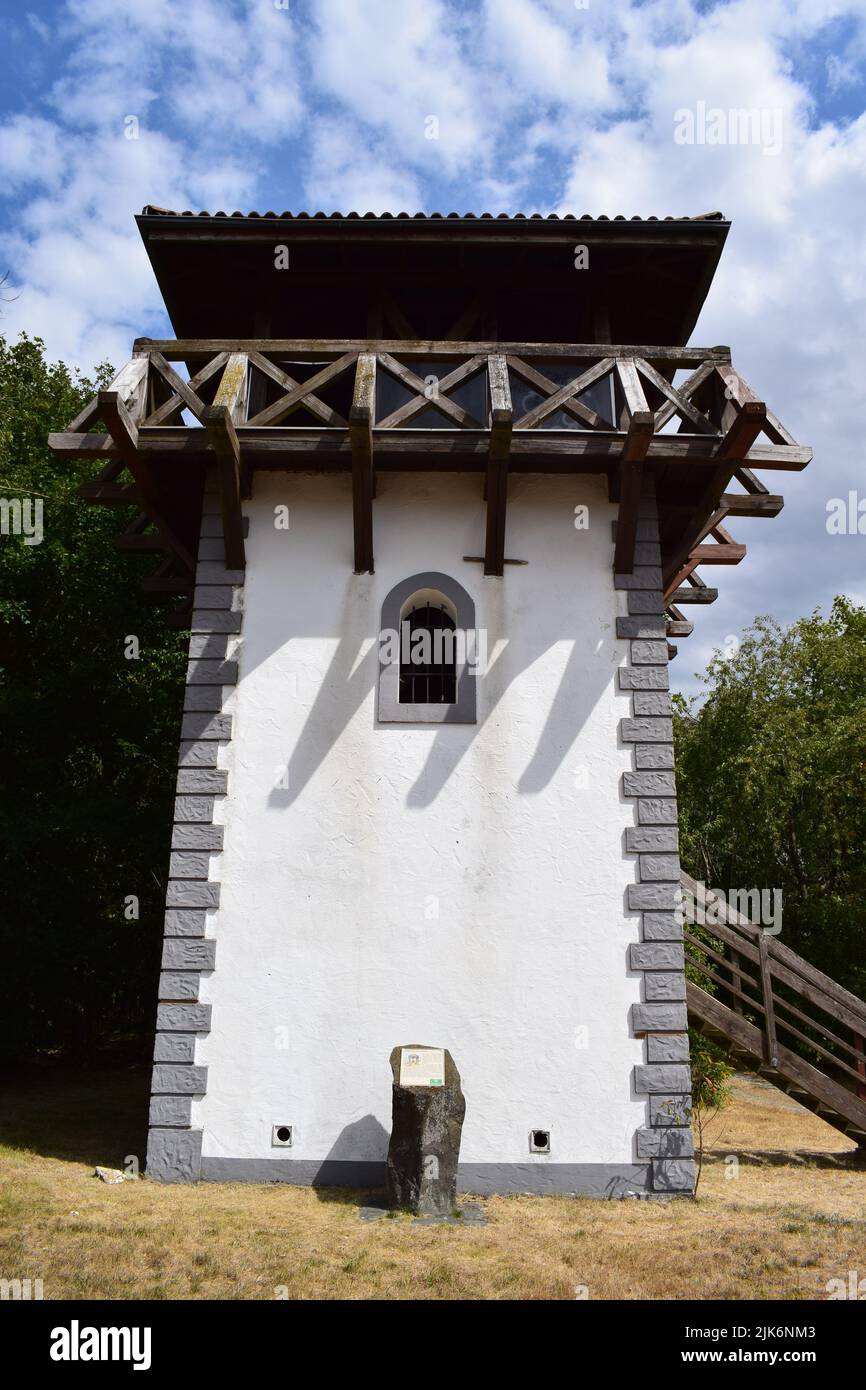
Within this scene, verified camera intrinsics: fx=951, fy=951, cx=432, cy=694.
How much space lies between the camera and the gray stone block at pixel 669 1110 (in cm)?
744

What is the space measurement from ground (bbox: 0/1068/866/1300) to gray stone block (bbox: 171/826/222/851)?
2.57 meters

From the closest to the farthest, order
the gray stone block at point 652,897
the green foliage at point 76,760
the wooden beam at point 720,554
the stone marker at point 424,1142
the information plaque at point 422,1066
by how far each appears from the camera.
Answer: the stone marker at point 424,1142
the information plaque at point 422,1066
the gray stone block at point 652,897
the wooden beam at point 720,554
the green foliage at point 76,760

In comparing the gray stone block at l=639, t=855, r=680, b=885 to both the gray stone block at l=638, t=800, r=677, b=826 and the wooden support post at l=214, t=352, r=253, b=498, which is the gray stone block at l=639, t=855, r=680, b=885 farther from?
the wooden support post at l=214, t=352, r=253, b=498

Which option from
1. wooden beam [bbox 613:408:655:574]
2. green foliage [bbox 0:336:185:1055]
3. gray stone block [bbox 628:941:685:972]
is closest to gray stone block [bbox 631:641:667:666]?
wooden beam [bbox 613:408:655:574]

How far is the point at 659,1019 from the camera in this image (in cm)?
764

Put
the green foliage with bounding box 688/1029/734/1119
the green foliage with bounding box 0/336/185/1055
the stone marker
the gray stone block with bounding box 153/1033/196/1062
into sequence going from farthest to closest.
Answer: the green foliage with bounding box 688/1029/734/1119 → the green foliage with bounding box 0/336/185/1055 → the gray stone block with bounding box 153/1033/196/1062 → the stone marker

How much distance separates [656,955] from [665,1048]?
72cm

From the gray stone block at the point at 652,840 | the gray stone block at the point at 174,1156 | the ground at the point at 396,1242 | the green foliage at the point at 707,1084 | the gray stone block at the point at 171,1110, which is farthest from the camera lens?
the green foliage at the point at 707,1084

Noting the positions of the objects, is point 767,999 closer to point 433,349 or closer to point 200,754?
point 200,754

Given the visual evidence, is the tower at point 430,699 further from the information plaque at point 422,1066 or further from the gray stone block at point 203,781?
the information plaque at point 422,1066

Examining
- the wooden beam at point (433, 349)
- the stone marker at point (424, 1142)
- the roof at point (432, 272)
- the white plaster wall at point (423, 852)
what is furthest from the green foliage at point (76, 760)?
the stone marker at point (424, 1142)

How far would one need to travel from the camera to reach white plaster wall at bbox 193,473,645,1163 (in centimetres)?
755

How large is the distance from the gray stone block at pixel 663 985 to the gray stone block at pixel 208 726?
408 cm

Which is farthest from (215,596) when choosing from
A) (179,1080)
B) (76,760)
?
(76,760)
